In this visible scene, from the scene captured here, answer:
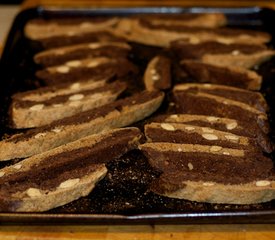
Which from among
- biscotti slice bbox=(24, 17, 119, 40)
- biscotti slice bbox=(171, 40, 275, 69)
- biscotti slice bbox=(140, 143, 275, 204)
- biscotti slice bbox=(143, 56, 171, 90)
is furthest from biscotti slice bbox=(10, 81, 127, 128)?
biscotti slice bbox=(24, 17, 119, 40)

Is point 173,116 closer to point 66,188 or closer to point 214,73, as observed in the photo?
point 214,73

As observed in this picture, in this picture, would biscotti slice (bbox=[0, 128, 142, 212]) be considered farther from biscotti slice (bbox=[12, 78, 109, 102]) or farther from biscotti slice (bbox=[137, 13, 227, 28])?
biscotti slice (bbox=[137, 13, 227, 28])

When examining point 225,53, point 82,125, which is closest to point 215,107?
point 225,53

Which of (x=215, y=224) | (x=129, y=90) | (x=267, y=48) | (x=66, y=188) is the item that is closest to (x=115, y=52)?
(x=129, y=90)

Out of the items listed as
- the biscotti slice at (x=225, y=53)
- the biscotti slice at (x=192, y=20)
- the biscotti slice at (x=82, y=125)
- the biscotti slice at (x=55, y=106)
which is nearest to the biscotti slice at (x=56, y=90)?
the biscotti slice at (x=55, y=106)

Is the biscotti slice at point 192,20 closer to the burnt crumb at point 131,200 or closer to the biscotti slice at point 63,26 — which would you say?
the biscotti slice at point 63,26
